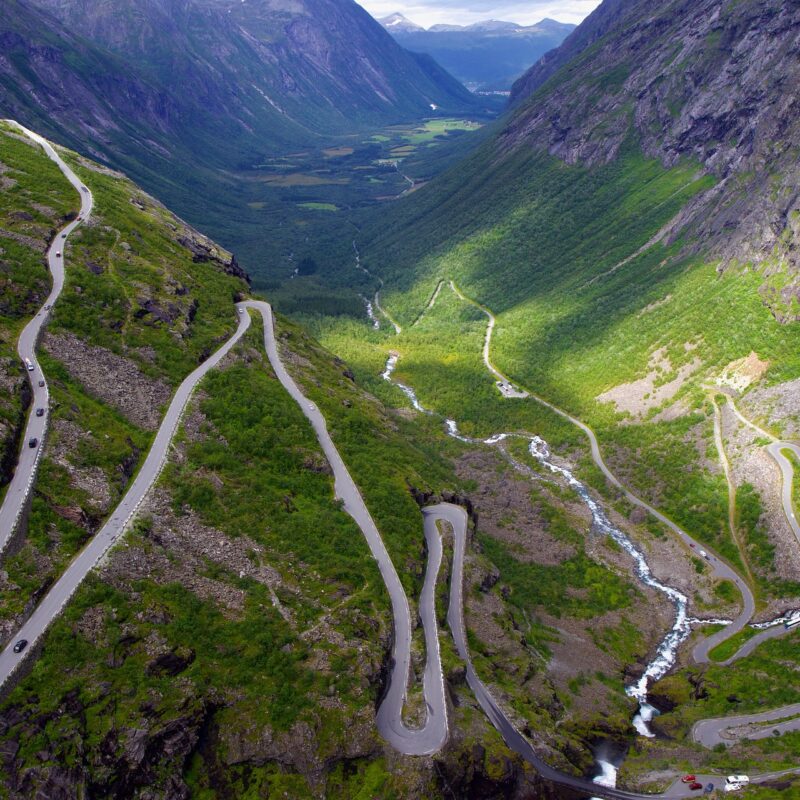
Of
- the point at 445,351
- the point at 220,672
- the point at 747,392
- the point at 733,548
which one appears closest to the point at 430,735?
the point at 220,672

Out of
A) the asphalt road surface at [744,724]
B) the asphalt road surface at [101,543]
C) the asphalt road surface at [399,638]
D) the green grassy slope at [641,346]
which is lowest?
the asphalt road surface at [101,543]

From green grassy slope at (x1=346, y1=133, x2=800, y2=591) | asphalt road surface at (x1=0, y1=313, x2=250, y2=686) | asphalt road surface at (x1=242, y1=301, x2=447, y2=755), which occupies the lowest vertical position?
asphalt road surface at (x1=0, y1=313, x2=250, y2=686)

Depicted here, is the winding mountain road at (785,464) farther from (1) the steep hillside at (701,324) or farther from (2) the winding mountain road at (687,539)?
(2) the winding mountain road at (687,539)

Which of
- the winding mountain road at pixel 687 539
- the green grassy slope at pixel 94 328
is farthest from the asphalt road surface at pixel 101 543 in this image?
the winding mountain road at pixel 687 539

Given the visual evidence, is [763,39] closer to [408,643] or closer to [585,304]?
[585,304]

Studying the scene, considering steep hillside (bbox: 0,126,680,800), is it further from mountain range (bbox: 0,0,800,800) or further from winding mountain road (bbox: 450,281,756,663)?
winding mountain road (bbox: 450,281,756,663)

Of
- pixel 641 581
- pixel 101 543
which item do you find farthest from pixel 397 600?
pixel 641 581

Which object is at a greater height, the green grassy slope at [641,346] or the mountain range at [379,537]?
the green grassy slope at [641,346]

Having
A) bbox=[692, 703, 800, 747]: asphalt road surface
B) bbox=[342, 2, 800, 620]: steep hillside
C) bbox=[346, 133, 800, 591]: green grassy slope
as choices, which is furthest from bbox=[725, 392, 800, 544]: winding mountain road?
bbox=[692, 703, 800, 747]: asphalt road surface

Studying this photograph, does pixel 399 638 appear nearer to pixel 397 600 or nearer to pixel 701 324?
pixel 397 600
